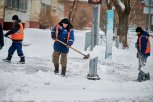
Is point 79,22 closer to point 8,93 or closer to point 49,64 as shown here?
point 49,64

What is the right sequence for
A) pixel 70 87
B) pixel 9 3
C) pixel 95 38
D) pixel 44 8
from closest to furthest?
pixel 70 87 → pixel 95 38 → pixel 9 3 → pixel 44 8

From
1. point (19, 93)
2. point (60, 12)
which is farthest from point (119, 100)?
point (60, 12)

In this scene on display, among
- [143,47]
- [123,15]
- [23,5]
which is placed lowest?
[143,47]

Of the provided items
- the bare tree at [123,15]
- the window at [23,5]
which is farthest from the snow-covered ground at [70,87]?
the window at [23,5]

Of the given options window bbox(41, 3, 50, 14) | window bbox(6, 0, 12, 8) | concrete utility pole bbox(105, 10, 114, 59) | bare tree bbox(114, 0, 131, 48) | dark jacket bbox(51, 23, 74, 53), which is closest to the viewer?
dark jacket bbox(51, 23, 74, 53)

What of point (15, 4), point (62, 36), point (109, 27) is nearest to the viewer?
point (62, 36)

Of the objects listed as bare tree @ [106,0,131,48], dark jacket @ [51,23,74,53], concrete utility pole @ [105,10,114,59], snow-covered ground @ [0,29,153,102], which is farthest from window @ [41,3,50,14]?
dark jacket @ [51,23,74,53]

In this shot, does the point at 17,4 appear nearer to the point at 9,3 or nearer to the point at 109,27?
the point at 9,3

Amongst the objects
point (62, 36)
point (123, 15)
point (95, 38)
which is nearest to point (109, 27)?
Answer: point (95, 38)

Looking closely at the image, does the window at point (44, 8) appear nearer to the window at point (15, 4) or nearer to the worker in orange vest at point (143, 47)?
the window at point (15, 4)

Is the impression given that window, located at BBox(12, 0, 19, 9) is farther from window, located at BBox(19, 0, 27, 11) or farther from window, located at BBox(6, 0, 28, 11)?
window, located at BBox(19, 0, 27, 11)

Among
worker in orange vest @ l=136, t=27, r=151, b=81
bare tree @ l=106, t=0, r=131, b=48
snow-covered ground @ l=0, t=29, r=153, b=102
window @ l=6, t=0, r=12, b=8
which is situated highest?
window @ l=6, t=0, r=12, b=8

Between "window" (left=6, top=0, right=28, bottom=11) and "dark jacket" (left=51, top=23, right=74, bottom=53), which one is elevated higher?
"window" (left=6, top=0, right=28, bottom=11)

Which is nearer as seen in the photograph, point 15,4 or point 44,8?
point 15,4
